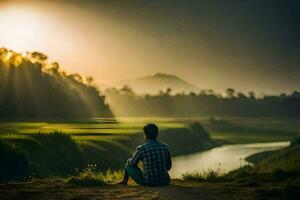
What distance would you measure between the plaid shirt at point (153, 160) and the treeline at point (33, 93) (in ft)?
202

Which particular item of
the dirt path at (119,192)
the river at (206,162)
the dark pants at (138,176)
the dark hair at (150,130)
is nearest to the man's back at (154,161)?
the dark pants at (138,176)

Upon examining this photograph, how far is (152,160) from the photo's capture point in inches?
647

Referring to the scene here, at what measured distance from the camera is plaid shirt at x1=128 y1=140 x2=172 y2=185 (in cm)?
1647

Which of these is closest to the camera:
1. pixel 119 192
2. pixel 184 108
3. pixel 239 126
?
pixel 119 192

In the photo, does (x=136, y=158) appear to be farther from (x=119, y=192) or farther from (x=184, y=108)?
(x=184, y=108)

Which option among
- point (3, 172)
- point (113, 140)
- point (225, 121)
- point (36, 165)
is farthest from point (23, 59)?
point (225, 121)

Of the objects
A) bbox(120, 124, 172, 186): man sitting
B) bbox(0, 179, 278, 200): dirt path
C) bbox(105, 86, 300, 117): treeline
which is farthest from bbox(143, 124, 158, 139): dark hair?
bbox(105, 86, 300, 117): treeline

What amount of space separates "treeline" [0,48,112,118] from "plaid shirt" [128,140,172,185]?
61470 millimetres

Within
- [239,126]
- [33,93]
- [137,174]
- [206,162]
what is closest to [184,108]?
[239,126]

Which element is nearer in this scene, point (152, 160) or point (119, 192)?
point (119, 192)

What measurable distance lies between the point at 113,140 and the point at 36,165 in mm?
29353

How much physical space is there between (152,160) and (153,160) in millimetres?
30

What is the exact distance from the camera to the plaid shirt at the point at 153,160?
1647cm

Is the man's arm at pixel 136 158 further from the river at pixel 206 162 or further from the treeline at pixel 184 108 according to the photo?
the treeline at pixel 184 108
